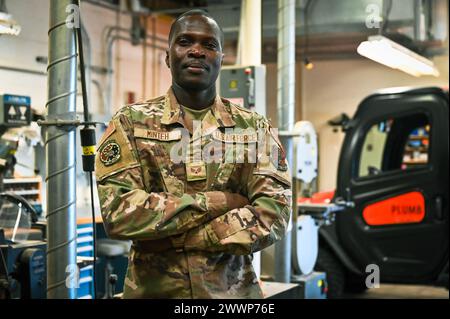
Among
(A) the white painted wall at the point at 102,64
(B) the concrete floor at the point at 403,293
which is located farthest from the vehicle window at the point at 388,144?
(A) the white painted wall at the point at 102,64

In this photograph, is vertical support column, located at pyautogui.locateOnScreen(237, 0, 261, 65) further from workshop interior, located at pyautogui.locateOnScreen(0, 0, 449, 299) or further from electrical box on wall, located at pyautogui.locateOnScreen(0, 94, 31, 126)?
electrical box on wall, located at pyautogui.locateOnScreen(0, 94, 31, 126)

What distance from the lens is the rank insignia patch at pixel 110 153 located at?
84.3 inches

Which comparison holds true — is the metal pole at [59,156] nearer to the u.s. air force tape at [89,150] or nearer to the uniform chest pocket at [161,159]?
the u.s. air force tape at [89,150]

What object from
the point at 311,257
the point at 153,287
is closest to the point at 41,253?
the point at 153,287

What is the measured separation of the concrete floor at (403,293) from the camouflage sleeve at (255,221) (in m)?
4.70

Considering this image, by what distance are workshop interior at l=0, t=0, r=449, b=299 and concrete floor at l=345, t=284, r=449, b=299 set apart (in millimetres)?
30

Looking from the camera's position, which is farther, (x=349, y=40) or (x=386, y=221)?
(x=349, y=40)

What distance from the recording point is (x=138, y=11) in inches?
372

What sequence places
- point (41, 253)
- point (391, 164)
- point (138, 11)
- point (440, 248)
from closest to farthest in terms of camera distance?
point (41, 253), point (440, 248), point (391, 164), point (138, 11)

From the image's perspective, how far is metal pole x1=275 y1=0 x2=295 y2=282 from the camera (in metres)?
4.68

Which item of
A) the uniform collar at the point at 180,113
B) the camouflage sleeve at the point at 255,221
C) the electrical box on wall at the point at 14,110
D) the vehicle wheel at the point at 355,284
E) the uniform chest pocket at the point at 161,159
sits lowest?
the vehicle wheel at the point at 355,284

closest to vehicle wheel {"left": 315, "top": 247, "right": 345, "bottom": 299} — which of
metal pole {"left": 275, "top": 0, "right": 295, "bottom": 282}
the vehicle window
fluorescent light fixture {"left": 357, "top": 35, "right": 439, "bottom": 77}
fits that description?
the vehicle window
